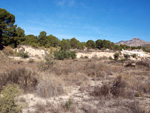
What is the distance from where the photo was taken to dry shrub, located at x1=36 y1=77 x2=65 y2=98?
17.7ft

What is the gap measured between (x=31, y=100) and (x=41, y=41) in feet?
135

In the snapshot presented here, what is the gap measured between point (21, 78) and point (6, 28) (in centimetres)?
2703

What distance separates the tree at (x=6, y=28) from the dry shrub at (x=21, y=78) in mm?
25261

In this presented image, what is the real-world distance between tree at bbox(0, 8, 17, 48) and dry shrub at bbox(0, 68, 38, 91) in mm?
25261

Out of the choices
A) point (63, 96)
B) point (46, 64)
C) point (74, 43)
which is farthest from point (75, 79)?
point (74, 43)

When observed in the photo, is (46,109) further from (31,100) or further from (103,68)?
(103,68)

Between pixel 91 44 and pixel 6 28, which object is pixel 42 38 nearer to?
pixel 6 28

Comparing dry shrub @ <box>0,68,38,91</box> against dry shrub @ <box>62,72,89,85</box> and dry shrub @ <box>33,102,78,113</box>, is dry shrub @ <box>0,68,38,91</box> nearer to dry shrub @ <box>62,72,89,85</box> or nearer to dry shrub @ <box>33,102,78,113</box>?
dry shrub @ <box>33,102,78,113</box>

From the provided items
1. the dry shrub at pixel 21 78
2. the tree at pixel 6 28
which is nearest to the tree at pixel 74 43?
the tree at pixel 6 28

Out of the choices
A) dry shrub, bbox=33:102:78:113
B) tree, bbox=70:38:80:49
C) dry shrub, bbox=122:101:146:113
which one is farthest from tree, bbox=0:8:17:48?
tree, bbox=70:38:80:49

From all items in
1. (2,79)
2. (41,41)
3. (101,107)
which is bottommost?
(101,107)

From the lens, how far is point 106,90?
5.56 metres

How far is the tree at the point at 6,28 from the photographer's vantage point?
27703 mm

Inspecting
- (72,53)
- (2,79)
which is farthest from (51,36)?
(2,79)
